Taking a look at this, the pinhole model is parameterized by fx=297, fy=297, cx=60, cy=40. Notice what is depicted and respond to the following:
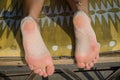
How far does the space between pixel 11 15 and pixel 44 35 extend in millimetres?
183

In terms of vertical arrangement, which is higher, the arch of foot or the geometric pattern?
the geometric pattern

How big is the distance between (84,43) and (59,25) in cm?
16

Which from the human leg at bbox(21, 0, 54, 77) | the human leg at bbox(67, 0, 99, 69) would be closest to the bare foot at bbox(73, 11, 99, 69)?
the human leg at bbox(67, 0, 99, 69)

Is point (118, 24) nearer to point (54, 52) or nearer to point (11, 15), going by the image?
point (54, 52)

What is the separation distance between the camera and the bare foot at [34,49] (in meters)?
1.07

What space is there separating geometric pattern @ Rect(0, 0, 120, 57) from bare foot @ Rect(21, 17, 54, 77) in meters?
0.07

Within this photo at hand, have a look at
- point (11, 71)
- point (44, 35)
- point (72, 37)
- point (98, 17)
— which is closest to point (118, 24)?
point (98, 17)

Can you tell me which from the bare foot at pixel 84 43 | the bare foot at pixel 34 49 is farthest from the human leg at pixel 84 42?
the bare foot at pixel 34 49

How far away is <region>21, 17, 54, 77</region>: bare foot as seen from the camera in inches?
42.0

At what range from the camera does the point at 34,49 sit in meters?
1.08

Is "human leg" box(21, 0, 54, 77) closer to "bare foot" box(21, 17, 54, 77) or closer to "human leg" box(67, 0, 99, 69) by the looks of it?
"bare foot" box(21, 17, 54, 77)

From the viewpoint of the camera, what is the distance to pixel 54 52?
1.14 meters

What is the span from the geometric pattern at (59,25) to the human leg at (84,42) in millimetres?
49

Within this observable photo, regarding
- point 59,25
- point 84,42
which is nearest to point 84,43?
point 84,42
